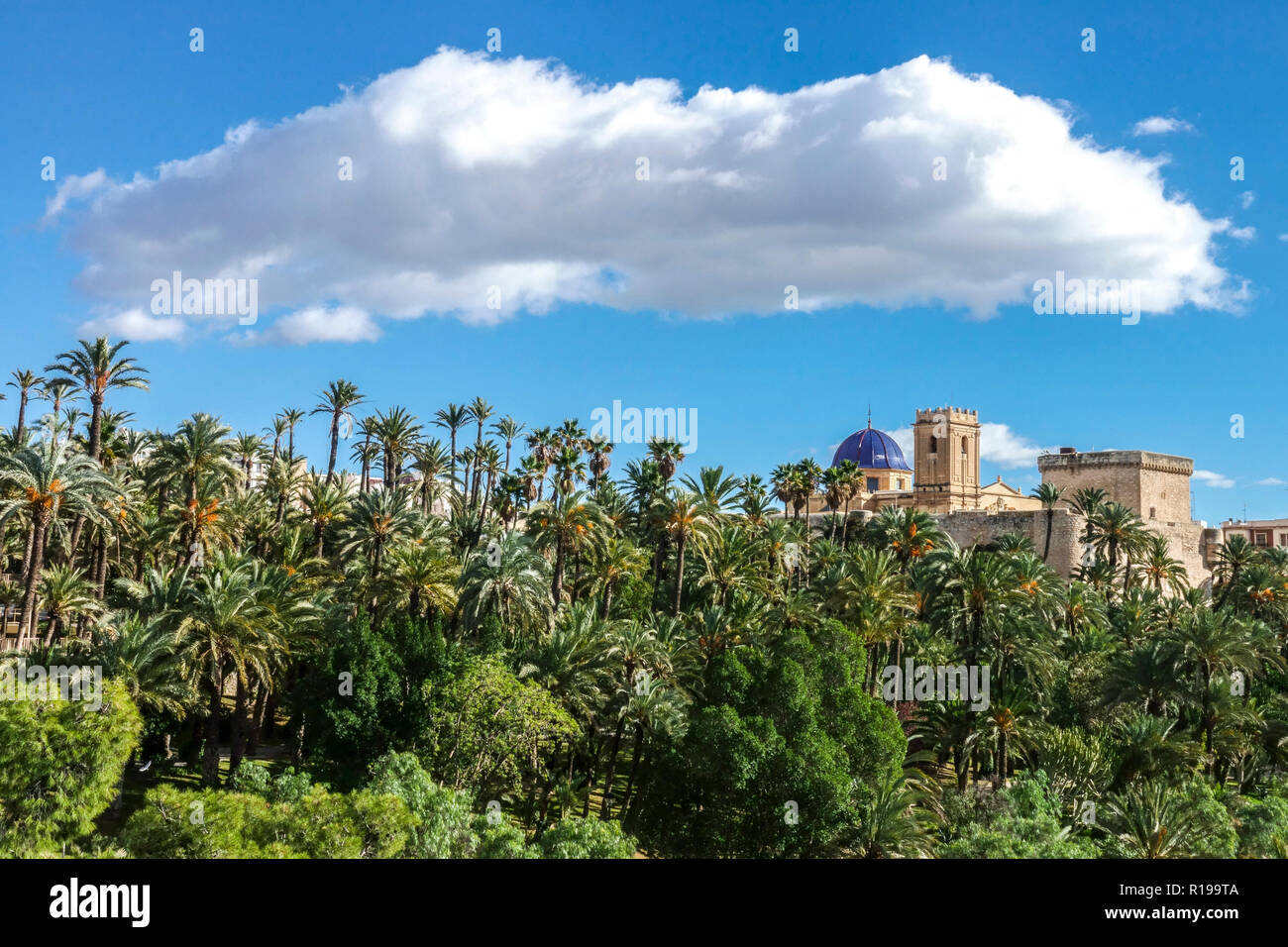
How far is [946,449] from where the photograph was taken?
4109 inches

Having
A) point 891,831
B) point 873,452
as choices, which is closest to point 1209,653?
point 891,831

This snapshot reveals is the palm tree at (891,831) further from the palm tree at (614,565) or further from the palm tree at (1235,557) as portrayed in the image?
the palm tree at (1235,557)

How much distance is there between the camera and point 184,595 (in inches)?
1395

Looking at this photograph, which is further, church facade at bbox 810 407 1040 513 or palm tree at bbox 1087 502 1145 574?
church facade at bbox 810 407 1040 513

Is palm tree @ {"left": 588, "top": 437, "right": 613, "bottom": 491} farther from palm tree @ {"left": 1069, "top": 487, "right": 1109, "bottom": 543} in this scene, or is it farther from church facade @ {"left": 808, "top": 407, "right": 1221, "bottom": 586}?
palm tree @ {"left": 1069, "top": 487, "right": 1109, "bottom": 543}

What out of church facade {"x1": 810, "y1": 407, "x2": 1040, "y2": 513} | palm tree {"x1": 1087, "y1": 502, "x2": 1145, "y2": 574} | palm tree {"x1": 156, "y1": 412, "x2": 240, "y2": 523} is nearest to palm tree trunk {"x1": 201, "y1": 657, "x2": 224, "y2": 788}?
palm tree {"x1": 156, "y1": 412, "x2": 240, "y2": 523}

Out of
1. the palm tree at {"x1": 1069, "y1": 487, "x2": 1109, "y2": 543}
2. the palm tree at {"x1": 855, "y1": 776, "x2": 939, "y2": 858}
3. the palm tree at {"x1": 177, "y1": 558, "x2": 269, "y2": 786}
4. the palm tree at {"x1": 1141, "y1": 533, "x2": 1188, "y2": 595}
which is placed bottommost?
the palm tree at {"x1": 855, "y1": 776, "x2": 939, "y2": 858}

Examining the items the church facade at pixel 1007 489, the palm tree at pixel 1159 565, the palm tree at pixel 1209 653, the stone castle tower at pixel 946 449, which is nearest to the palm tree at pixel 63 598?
the palm tree at pixel 1209 653

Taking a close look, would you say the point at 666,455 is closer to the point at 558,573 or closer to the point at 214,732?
the point at 558,573

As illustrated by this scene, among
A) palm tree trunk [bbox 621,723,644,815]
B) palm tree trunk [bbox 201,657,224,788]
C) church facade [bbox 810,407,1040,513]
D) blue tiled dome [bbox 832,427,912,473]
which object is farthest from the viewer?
blue tiled dome [bbox 832,427,912,473]

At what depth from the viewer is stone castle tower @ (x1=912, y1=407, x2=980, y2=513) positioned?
4104 inches

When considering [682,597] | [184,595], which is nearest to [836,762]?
[682,597]

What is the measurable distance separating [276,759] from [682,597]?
64.8 ft

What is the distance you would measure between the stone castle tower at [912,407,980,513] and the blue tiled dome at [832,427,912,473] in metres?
6.99
